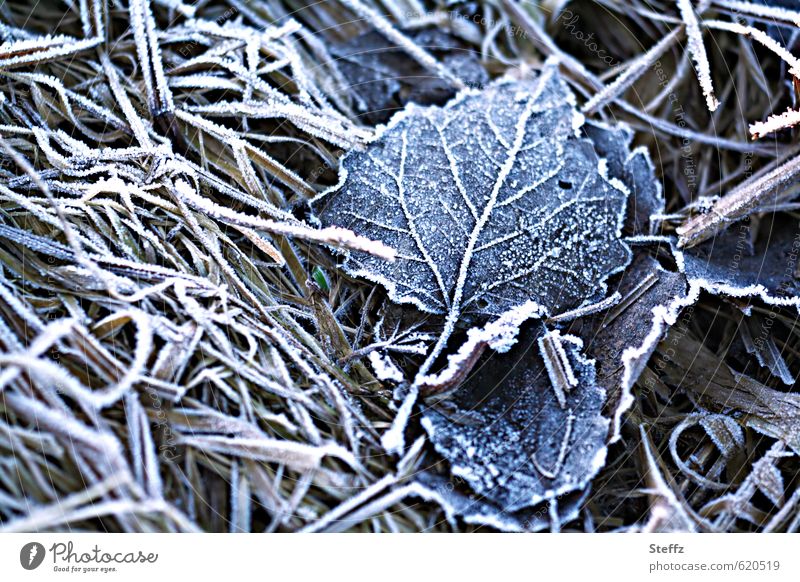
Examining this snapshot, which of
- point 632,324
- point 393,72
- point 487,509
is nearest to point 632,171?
point 632,324

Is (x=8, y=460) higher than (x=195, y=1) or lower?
lower

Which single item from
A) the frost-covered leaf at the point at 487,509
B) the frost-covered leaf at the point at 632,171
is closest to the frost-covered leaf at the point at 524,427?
the frost-covered leaf at the point at 487,509

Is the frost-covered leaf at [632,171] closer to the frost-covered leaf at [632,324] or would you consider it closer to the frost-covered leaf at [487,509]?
the frost-covered leaf at [632,324]

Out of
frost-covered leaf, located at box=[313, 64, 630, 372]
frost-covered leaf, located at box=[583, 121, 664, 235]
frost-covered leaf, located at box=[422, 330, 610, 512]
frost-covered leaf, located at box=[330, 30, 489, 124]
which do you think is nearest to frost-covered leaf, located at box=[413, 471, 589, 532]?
frost-covered leaf, located at box=[422, 330, 610, 512]

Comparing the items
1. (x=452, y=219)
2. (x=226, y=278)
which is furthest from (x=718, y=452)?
(x=226, y=278)

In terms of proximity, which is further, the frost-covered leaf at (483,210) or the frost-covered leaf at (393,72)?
the frost-covered leaf at (393,72)

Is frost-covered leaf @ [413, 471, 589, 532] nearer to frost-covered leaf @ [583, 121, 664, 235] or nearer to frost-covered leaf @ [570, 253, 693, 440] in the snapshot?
frost-covered leaf @ [570, 253, 693, 440]
